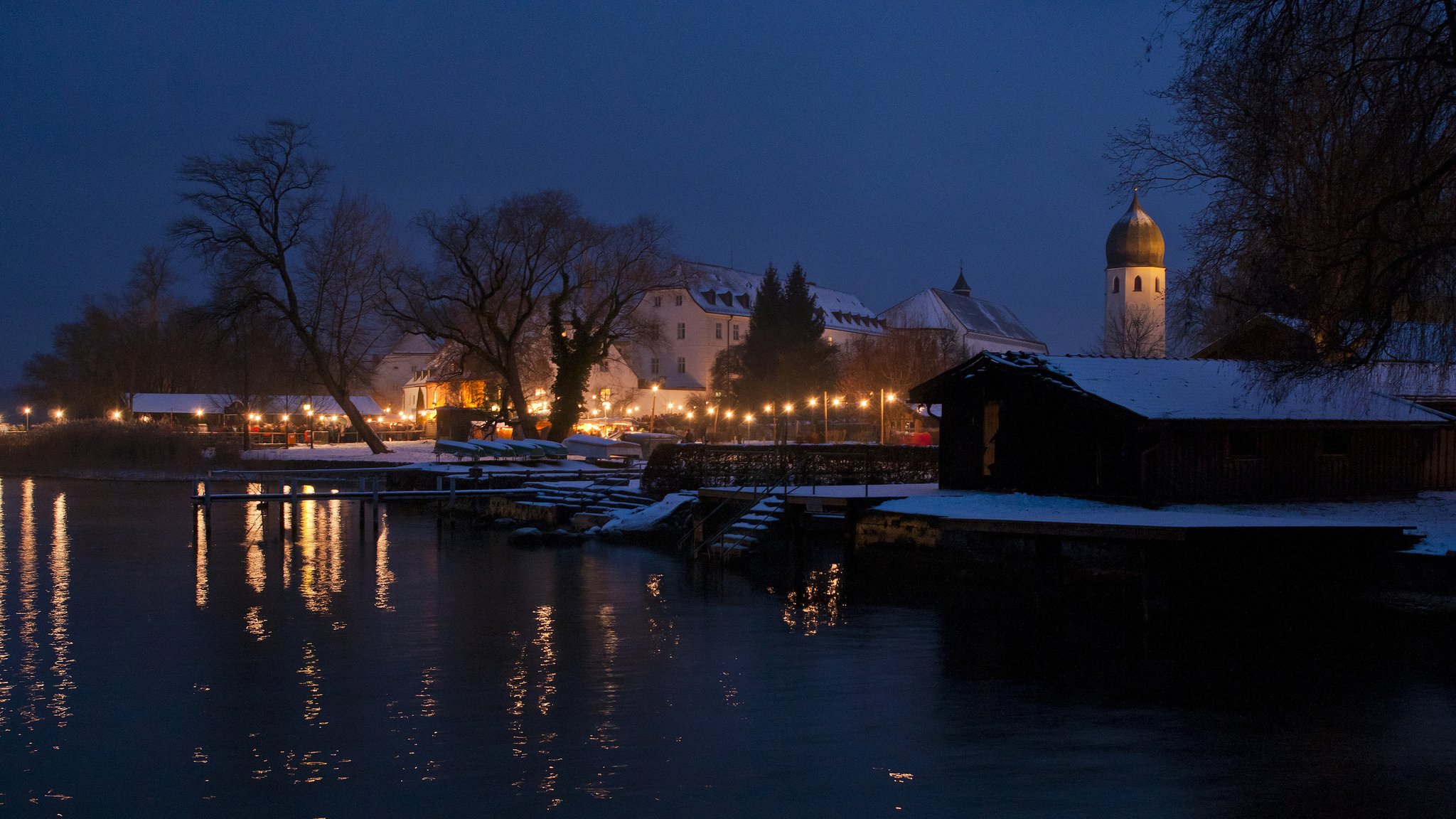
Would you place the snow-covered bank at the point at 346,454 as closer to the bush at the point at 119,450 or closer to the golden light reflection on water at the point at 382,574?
the bush at the point at 119,450

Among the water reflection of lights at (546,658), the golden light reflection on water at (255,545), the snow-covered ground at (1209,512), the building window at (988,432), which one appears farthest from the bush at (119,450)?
the snow-covered ground at (1209,512)

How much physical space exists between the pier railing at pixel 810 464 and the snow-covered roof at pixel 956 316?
240 ft

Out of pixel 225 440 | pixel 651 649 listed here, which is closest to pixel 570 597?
pixel 651 649

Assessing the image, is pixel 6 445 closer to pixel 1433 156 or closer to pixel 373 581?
pixel 373 581

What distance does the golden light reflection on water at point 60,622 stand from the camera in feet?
45.6

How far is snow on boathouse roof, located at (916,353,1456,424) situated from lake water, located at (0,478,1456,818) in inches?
250

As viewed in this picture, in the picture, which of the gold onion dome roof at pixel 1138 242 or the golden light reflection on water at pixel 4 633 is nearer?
the golden light reflection on water at pixel 4 633

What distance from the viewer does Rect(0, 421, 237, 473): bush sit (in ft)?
194

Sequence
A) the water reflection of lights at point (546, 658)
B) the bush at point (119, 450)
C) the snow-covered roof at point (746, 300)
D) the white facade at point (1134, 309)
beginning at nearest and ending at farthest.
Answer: the water reflection of lights at point (546, 658), the bush at point (119, 450), the white facade at point (1134, 309), the snow-covered roof at point (746, 300)

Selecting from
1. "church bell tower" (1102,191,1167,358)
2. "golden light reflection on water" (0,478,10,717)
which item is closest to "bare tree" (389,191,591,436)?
"golden light reflection on water" (0,478,10,717)

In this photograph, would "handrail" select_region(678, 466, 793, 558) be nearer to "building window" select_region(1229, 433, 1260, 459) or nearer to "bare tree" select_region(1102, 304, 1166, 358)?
"building window" select_region(1229, 433, 1260, 459)

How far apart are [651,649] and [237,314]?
41.3m

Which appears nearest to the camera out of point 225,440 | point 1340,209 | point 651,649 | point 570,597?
point 651,649

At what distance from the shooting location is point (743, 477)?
105 ft
